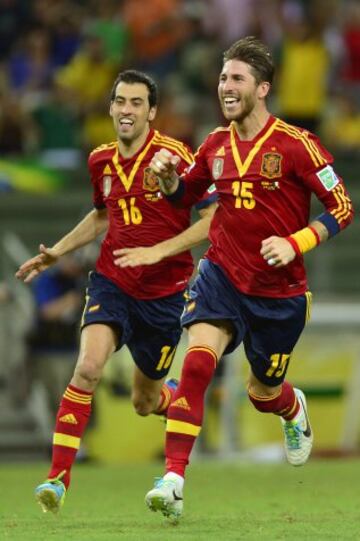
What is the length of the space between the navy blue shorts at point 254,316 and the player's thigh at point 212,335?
32 mm

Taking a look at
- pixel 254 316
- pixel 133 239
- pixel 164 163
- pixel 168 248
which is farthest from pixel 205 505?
pixel 164 163

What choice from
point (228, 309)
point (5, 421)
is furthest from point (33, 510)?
point (5, 421)

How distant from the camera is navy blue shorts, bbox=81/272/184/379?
10383mm

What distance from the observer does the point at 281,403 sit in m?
10.7

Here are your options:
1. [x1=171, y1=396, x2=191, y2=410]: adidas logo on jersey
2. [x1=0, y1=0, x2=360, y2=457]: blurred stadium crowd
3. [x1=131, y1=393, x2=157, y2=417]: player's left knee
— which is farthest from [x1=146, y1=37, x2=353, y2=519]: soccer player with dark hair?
[x1=0, y1=0, x2=360, y2=457]: blurred stadium crowd

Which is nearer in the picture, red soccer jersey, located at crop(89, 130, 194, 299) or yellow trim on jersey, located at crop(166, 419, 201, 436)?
yellow trim on jersey, located at crop(166, 419, 201, 436)

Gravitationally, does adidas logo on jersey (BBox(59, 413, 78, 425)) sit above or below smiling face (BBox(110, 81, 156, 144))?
below

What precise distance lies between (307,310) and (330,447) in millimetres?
7506

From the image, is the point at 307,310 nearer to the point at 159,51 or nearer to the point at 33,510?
the point at 33,510

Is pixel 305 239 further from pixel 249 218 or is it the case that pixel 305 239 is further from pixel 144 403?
pixel 144 403

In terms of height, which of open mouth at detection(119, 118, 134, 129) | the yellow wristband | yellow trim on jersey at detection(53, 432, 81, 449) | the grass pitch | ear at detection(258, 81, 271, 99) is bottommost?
the grass pitch

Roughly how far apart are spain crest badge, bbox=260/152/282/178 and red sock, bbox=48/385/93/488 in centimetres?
178

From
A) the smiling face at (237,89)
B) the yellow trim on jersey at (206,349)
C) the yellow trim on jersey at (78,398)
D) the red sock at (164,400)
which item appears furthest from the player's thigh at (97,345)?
the smiling face at (237,89)

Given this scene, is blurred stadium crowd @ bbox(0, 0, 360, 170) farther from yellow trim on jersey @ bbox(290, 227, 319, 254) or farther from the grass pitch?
yellow trim on jersey @ bbox(290, 227, 319, 254)
